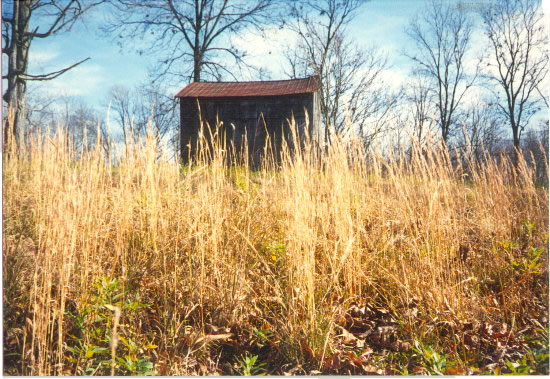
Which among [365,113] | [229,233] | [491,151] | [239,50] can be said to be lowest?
[229,233]

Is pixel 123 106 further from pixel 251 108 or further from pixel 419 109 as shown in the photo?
pixel 419 109

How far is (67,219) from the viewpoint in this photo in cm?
142

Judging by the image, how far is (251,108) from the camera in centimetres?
259

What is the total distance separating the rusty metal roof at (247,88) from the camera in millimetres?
2154

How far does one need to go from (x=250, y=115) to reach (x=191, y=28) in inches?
32.7

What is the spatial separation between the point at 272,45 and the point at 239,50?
0.59 ft

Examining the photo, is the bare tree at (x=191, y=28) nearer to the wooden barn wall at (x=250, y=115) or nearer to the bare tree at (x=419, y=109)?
the wooden barn wall at (x=250, y=115)

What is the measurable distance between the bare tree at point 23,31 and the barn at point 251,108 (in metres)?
0.67

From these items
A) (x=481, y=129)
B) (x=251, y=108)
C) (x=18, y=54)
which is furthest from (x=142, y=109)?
(x=481, y=129)

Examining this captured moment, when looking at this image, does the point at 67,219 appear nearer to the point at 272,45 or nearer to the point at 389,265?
the point at 272,45

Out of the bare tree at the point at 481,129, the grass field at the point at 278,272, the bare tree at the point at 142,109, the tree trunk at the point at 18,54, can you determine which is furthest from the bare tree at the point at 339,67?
the tree trunk at the point at 18,54

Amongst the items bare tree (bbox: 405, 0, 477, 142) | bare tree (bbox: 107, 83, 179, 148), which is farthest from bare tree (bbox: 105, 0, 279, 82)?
bare tree (bbox: 405, 0, 477, 142)

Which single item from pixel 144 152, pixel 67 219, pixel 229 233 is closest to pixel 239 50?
pixel 144 152

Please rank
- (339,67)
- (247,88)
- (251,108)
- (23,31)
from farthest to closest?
(251,108)
(247,88)
(339,67)
(23,31)
